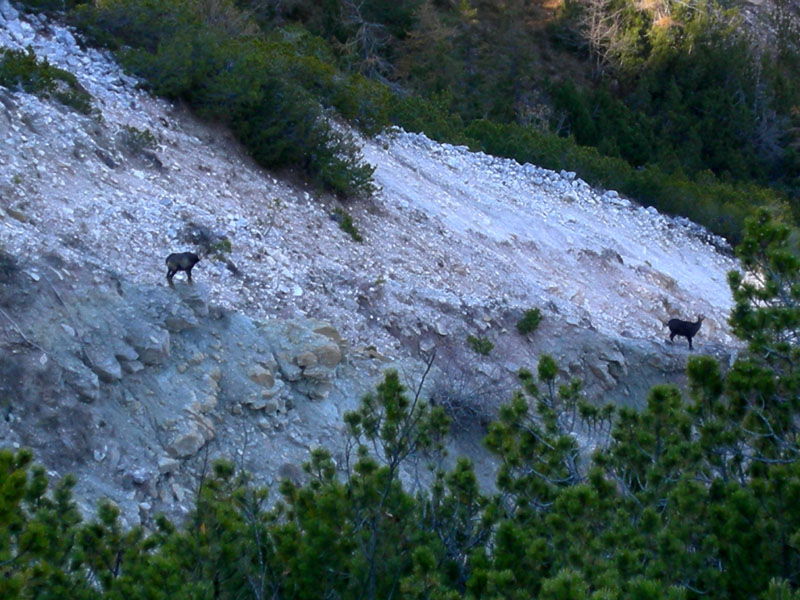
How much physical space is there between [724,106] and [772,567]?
2457 centimetres

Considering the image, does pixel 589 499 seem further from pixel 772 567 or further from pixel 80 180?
pixel 80 180

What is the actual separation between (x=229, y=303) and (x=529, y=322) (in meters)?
3.65

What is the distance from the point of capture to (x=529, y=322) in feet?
36.5

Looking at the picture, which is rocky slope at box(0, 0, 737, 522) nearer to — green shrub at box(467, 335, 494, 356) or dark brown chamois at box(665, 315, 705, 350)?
green shrub at box(467, 335, 494, 356)

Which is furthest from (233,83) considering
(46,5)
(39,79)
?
(46,5)

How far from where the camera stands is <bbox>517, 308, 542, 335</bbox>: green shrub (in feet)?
36.5

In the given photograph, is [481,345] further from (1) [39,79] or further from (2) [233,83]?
(1) [39,79]

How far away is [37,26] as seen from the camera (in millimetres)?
12680

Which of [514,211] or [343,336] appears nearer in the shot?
[343,336]

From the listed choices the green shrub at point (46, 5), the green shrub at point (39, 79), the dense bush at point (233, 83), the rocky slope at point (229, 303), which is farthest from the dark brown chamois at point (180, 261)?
the green shrub at point (46, 5)

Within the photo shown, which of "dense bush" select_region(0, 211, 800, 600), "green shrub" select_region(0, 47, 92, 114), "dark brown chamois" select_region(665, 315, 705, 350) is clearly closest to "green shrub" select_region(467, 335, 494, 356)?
"dark brown chamois" select_region(665, 315, 705, 350)

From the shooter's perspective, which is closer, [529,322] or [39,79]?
[39,79]

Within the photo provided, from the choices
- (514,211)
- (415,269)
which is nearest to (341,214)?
(415,269)

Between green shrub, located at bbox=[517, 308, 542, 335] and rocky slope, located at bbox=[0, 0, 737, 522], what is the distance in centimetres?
9
